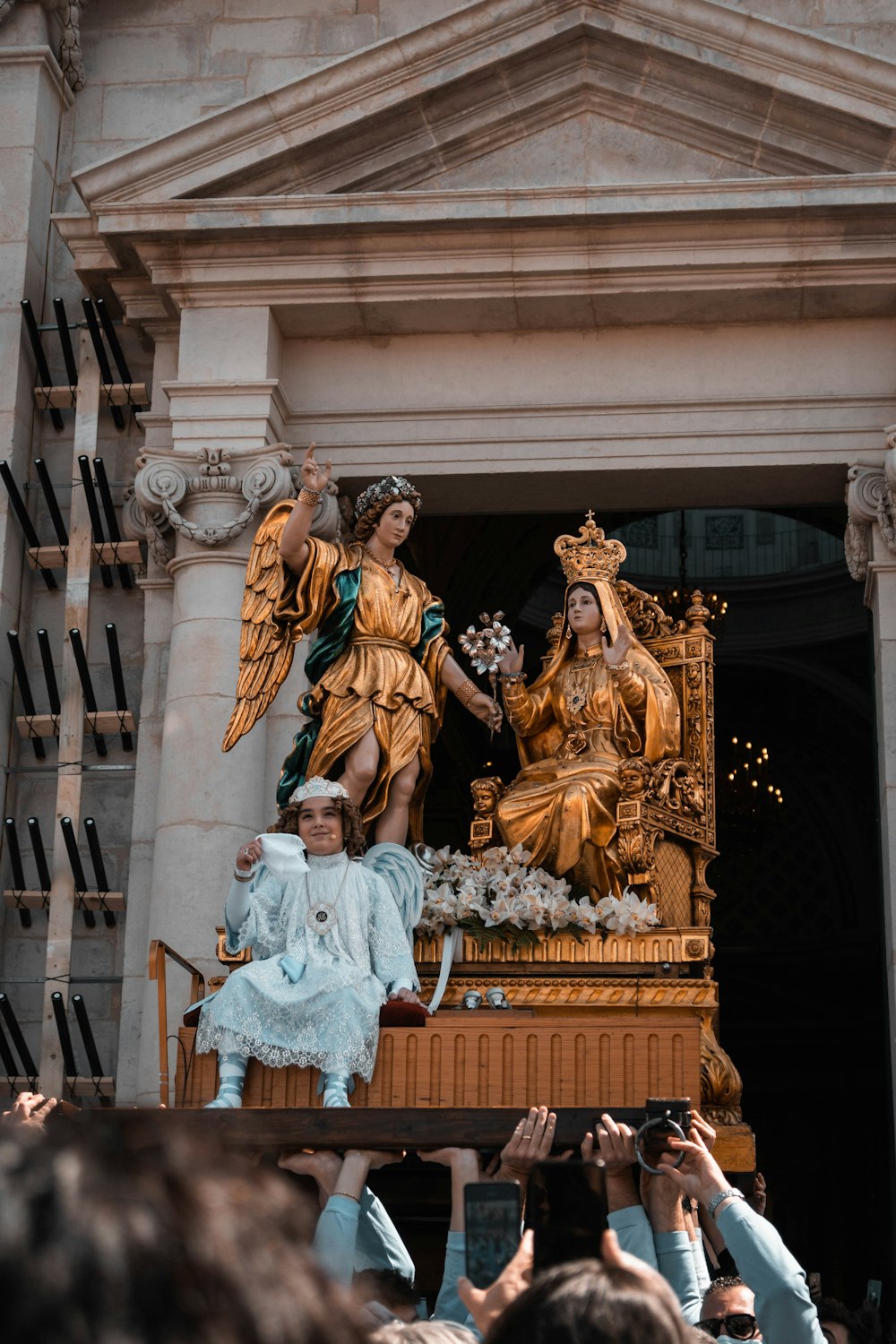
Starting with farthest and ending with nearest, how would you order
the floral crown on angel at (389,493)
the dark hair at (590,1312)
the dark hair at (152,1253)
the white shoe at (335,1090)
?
the floral crown on angel at (389,493), the white shoe at (335,1090), the dark hair at (590,1312), the dark hair at (152,1253)

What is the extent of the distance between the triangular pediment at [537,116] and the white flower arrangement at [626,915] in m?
4.66

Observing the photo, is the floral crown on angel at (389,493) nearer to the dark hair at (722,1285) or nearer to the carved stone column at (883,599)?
the carved stone column at (883,599)

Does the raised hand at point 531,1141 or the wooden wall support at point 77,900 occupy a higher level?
A: the wooden wall support at point 77,900

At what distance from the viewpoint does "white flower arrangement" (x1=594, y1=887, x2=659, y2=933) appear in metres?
10.3

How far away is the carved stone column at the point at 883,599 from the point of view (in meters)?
11.4

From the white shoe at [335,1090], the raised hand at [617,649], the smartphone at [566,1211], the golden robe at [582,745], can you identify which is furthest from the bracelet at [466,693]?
the smartphone at [566,1211]

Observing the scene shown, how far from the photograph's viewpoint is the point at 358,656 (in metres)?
10.9

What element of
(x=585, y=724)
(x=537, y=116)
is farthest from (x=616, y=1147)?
(x=537, y=116)

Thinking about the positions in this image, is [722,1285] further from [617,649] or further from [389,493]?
[617,649]

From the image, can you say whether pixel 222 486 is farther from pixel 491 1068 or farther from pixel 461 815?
pixel 461 815

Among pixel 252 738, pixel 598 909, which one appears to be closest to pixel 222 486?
pixel 252 738

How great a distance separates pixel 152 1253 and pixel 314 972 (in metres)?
7.34

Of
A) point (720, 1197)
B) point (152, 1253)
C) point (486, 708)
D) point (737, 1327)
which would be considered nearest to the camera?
point (152, 1253)

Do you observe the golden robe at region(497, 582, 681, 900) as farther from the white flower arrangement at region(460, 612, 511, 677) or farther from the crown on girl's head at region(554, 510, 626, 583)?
the white flower arrangement at region(460, 612, 511, 677)
